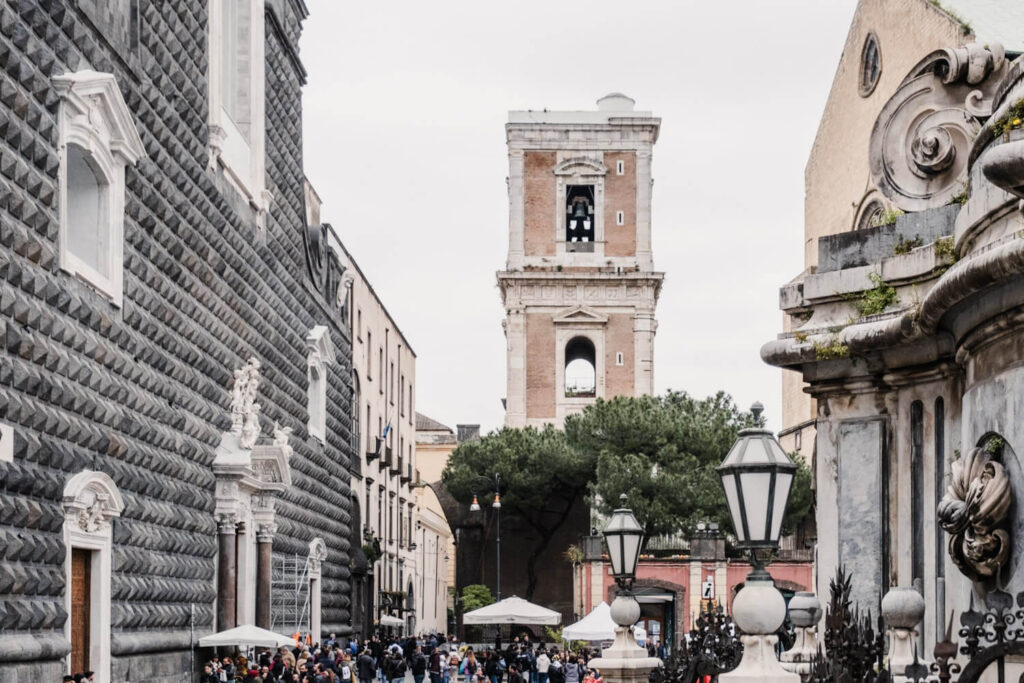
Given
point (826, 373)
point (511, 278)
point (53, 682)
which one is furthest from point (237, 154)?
point (511, 278)

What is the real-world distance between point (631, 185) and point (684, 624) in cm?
2491

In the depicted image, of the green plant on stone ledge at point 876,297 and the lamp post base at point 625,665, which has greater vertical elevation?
the green plant on stone ledge at point 876,297

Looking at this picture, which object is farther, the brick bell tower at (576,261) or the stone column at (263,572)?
the brick bell tower at (576,261)

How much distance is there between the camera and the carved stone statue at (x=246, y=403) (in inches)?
981

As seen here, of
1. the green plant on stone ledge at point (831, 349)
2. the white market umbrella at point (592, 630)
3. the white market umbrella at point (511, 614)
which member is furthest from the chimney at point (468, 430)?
the green plant on stone ledge at point (831, 349)

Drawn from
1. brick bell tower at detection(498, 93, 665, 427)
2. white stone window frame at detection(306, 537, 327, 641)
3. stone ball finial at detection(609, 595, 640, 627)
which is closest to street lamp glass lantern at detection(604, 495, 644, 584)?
stone ball finial at detection(609, 595, 640, 627)

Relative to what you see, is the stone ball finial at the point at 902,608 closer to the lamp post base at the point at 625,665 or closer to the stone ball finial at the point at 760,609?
the stone ball finial at the point at 760,609

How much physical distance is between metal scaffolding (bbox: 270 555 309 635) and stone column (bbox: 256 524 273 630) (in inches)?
22.8

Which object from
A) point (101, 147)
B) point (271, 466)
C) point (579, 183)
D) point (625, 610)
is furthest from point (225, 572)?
point (579, 183)

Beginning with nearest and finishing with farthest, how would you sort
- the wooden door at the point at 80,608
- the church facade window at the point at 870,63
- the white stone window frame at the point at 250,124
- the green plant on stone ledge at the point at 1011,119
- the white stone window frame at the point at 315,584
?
the green plant on stone ledge at the point at 1011,119, the wooden door at the point at 80,608, the white stone window frame at the point at 250,124, the church facade window at the point at 870,63, the white stone window frame at the point at 315,584

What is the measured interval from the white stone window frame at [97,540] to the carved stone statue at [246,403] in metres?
6.32

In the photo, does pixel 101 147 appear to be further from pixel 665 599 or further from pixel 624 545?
pixel 665 599

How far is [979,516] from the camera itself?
942 cm

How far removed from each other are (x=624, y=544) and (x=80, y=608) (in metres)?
6.66
